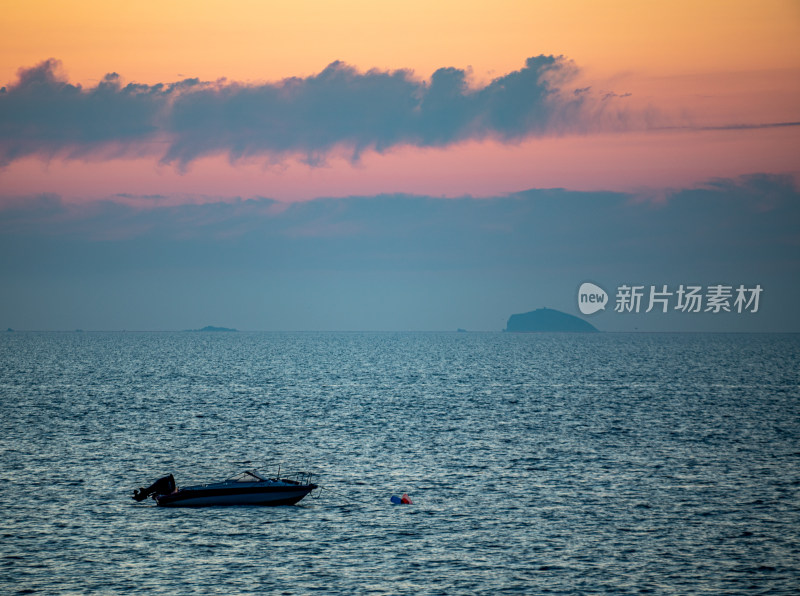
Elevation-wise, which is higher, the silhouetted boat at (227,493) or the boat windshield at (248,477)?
the boat windshield at (248,477)

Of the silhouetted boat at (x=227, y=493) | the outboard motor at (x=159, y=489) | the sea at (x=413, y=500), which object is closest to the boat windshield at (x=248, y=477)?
the silhouetted boat at (x=227, y=493)

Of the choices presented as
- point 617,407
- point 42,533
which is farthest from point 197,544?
point 617,407

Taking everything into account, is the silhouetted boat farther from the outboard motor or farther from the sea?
the sea

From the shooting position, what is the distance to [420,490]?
61.8 m

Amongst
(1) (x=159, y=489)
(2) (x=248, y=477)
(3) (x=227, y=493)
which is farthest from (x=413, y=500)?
(1) (x=159, y=489)

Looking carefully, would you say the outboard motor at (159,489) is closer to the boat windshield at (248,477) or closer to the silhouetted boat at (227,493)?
the silhouetted boat at (227,493)

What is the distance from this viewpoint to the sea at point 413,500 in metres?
42.8

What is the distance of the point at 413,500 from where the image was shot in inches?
2301

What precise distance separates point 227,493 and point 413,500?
12.2 meters

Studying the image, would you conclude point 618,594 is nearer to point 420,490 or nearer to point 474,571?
point 474,571

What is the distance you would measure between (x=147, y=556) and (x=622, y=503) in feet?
99.5

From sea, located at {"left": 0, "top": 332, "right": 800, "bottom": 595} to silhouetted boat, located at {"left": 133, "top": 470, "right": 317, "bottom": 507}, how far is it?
69 cm

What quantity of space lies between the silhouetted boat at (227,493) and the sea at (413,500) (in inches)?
27.3

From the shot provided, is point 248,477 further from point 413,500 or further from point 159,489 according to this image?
point 413,500
